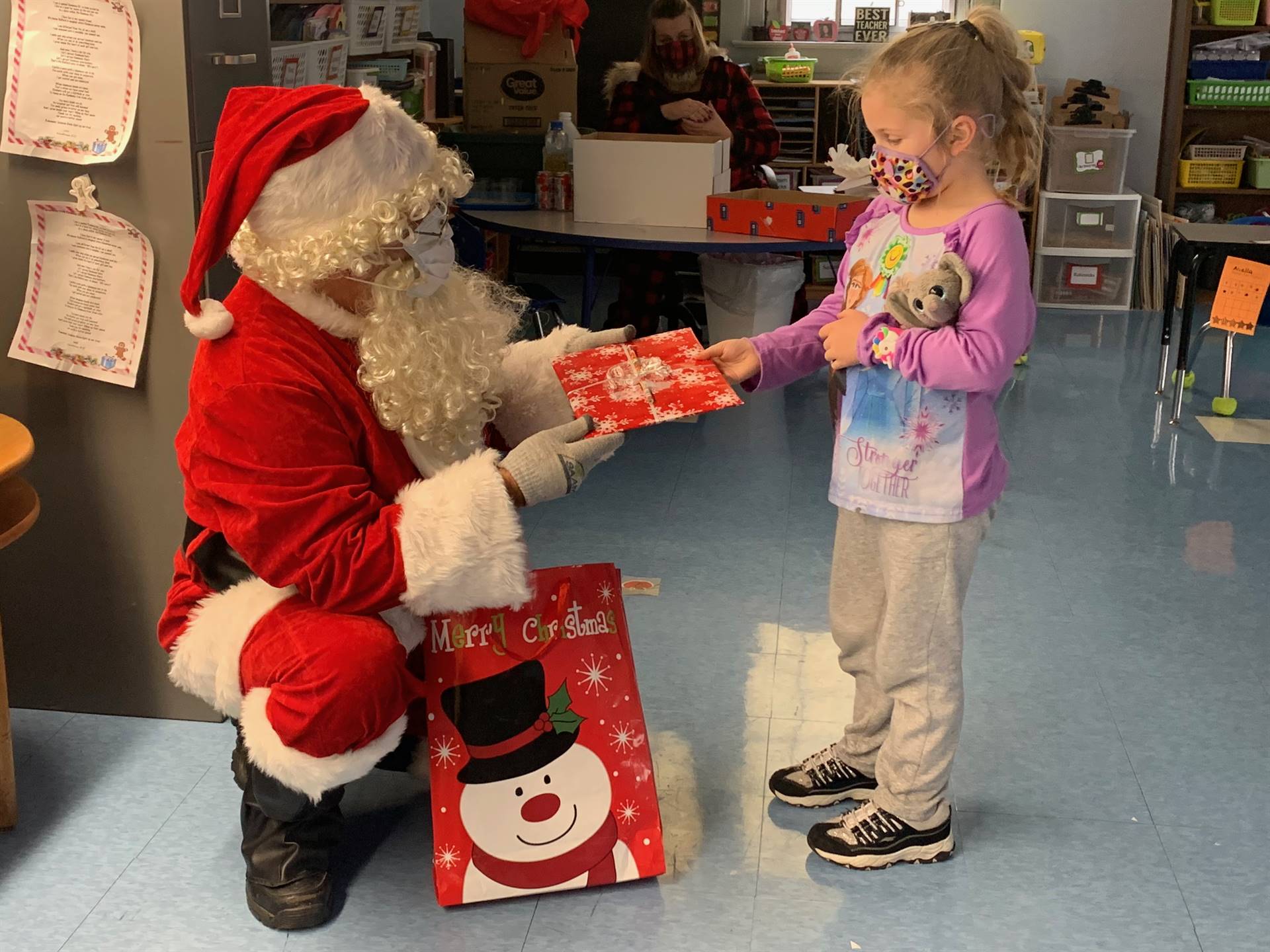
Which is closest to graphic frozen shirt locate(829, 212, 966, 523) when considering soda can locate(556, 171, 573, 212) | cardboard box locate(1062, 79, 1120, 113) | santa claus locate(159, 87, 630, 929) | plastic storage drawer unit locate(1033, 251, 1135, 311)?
santa claus locate(159, 87, 630, 929)

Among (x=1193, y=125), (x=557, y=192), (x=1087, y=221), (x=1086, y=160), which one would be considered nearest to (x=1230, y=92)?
(x=1193, y=125)

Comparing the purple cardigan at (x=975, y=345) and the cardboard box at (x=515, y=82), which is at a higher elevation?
the cardboard box at (x=515, y=82)

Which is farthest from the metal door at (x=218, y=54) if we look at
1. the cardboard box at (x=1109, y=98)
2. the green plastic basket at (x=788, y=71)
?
the cardboard box at (x=1109, y=98)

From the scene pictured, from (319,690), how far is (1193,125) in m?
6.57

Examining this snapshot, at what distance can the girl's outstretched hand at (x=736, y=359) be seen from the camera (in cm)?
215

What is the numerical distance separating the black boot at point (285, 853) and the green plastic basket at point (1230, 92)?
623 cm

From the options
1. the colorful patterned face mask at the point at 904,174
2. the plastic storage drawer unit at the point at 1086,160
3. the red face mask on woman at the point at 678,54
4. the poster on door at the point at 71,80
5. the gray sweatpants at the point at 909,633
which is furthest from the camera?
the plastic storage drawer unit at the point at 1086,160

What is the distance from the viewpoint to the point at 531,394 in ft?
7.30

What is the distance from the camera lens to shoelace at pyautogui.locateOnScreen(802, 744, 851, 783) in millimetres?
2363

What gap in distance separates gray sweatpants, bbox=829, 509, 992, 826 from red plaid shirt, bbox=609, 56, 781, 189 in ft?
10.4

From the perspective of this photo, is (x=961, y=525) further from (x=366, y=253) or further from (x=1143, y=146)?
(x=1143, y=146)

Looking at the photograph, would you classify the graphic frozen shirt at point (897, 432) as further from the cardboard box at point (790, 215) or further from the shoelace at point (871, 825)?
the cardboard box at point (790, 215)

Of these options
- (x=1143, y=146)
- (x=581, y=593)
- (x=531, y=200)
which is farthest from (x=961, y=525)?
(x=1143, y=146)

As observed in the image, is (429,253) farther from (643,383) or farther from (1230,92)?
(1230,92)
